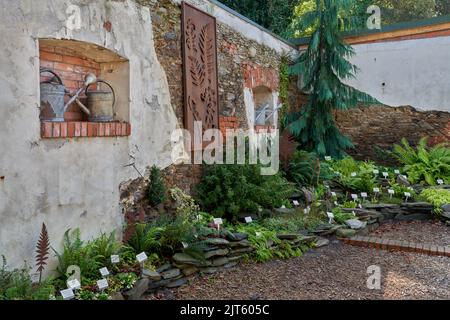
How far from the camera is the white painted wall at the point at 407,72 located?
22.8 feet

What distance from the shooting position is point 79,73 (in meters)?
3.36

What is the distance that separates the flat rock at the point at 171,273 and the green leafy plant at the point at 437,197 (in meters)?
4.00

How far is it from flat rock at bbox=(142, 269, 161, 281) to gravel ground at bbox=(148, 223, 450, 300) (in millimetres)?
141

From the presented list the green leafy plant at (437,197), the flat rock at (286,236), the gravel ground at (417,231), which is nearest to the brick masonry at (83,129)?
the flat rock at (286,236)

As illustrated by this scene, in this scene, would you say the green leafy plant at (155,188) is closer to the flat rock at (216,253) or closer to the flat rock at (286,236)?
the flat rock at (216,253)

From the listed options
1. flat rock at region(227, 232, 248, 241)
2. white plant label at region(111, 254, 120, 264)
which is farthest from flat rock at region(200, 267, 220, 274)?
white plant label at region(111, 254, 120, 264)

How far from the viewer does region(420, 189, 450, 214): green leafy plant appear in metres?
5.27

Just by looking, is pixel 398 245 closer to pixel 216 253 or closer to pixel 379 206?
pixel 379 206

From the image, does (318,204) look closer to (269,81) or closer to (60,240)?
(269,81)

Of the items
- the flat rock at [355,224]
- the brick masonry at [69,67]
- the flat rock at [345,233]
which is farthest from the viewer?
the flat rock at [355,224]

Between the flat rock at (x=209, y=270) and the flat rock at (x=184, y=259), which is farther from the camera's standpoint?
the flat rock at (x=209, y=270)

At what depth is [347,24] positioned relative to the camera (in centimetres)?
726
